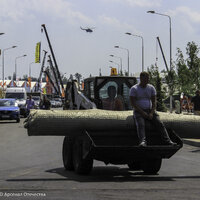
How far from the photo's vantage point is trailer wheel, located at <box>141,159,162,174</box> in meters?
11.4

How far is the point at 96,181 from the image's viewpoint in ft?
32.9

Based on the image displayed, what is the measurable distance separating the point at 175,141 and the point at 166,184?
67.5 inches

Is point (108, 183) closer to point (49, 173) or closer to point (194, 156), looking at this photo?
point (49, 173)

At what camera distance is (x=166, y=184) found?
Answer: 31.6 ft

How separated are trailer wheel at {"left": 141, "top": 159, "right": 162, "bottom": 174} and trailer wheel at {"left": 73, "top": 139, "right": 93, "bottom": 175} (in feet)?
3.96

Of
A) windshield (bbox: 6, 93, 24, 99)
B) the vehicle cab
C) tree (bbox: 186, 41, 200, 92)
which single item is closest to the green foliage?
tree (bbox: 186, 41, 200, 92)

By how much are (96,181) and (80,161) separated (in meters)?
0.92

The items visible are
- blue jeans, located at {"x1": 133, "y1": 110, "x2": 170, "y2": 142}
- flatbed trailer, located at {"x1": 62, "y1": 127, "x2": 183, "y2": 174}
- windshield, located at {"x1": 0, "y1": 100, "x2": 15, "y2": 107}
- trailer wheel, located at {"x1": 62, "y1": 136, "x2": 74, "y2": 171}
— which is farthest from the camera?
windshield, located at {"x1": 0, "y1": 100, "x2": 15, "y2": 107}

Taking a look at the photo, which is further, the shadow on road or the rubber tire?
the rubber tire

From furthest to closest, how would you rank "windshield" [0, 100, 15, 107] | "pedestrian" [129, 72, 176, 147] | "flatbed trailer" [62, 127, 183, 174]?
"windshield" [0, 100, 15, 107] → "pedestrian" [129, 72, 176, 147] → "flatbed trailer" [62, 127, 183, 174]

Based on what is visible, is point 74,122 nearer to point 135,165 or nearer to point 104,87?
point 135,165

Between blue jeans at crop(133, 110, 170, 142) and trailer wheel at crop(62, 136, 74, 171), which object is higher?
blue jeans at crop(133, 110, 170, 142)

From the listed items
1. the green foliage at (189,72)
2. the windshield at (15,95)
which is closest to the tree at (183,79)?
the green foliage at (189,72)

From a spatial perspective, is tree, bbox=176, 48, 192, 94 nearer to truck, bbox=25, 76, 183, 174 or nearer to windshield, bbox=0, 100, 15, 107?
windshield, bbox=0, 100, 15, 107
